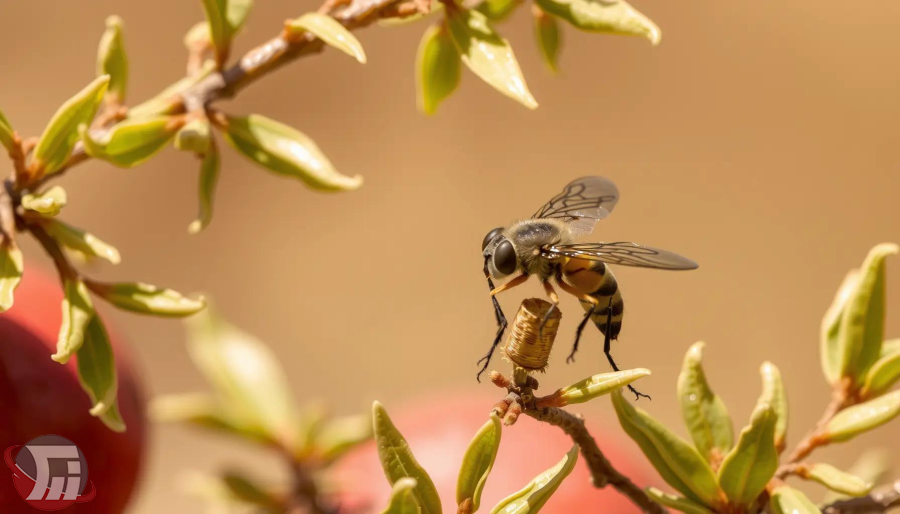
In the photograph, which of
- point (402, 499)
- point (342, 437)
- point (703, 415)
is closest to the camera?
point (402, 499)

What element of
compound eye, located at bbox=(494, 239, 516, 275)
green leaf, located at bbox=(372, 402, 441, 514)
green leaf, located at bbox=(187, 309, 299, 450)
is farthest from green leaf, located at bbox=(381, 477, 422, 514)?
green leaf, located at bbox=(187, 309, 299, 450)

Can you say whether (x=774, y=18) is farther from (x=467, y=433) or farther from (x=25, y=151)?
(x=25, y=151)

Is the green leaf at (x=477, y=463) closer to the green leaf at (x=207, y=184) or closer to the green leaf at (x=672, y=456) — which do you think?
the green leaf at (x=672, y=456)

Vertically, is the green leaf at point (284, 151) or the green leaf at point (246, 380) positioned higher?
the green leaf at point (284, 151)

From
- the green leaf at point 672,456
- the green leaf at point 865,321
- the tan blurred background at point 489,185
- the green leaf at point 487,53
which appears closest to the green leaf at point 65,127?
the green leaf at point 487,53

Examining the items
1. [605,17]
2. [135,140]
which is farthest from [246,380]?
[605,17]

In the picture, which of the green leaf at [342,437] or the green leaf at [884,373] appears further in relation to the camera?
the green leaf at [342,437]

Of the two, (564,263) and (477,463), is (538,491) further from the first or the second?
(564,263)
